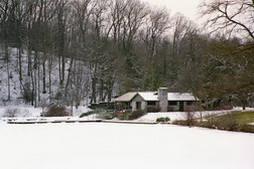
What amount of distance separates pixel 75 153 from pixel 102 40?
122ft

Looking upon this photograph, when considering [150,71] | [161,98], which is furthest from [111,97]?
[161,98]

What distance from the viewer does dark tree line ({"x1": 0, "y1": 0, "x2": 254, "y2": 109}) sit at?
37688 millimetres

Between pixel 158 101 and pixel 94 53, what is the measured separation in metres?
14.0

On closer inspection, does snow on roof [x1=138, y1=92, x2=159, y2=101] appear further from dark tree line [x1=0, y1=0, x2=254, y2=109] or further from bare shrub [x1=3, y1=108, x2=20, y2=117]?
bare shrub [x1=3, y1=108, x2=20, y2=117]

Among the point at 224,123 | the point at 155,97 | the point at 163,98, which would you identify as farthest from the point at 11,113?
the point at 224,123

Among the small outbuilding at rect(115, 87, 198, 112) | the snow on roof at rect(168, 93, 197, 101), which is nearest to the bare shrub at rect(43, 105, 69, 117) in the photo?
the small outbuilding at rect(115, 87, 198, 112)

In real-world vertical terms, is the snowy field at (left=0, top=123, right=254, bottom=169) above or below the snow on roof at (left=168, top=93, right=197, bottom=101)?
below

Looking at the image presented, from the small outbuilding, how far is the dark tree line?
167 centimetres

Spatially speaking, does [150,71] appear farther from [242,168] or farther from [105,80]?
[242,168]

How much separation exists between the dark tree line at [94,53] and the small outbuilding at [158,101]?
167 centimetres


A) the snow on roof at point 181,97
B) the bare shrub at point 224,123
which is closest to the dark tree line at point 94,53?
the snow on roof at point 181,97

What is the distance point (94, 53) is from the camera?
4281 centimetres

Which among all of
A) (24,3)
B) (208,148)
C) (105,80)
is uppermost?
(24,3)

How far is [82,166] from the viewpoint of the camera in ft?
27.7
